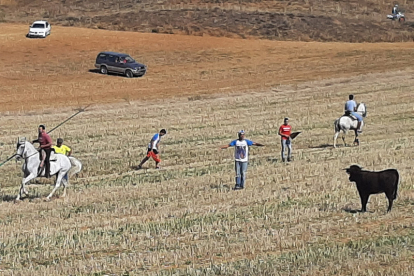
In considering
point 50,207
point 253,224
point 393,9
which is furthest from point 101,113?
point 393,9

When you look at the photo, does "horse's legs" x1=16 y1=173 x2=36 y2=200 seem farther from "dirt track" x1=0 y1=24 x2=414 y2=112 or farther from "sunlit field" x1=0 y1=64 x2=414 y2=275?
"dirt track" x1=0 y1=24 x2=414 y2=112

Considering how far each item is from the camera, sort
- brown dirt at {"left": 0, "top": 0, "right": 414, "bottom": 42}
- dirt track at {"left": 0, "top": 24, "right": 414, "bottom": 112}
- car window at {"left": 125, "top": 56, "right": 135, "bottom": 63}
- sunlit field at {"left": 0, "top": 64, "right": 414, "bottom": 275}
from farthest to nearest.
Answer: brown dirt at {"left": 0, "top": 0, "right": 414, "bottom": 42} < car window at {"left": 125, "top": 56, "right": 135, "bottom": 63} < dirt track at {"left": 0, "top": 24, "right": 414, "bottom": 112} < sunlit field at {"left": 0, "top": 64, "right": 414, "bottom": 275}

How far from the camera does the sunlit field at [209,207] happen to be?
14828 mm

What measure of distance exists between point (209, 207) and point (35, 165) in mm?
4900

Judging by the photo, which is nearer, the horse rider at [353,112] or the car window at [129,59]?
the horse rider at [353,112]

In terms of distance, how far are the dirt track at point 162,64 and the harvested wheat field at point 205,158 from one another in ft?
0.48

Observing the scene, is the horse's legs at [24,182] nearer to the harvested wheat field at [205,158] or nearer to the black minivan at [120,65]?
the harvested wheat field at [205,158]

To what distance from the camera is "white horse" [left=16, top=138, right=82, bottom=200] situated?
21469 millimetres

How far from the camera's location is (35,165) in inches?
856

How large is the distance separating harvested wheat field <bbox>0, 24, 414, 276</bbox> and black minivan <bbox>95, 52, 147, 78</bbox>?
2.36ft

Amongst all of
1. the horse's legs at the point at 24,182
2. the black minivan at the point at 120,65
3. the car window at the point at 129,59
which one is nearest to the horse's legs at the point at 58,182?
the horse's legs at the point at 24,182

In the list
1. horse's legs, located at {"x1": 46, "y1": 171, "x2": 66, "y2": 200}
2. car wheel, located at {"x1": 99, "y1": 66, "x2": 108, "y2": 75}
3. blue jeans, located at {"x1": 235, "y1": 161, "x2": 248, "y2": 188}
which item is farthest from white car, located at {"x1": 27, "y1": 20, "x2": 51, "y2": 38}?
blue jeans, located at {"x1": 235, "y1": 161, "x2": 248, "y2": 188}

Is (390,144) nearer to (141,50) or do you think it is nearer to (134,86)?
(134,86)

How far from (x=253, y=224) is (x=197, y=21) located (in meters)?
50.6
